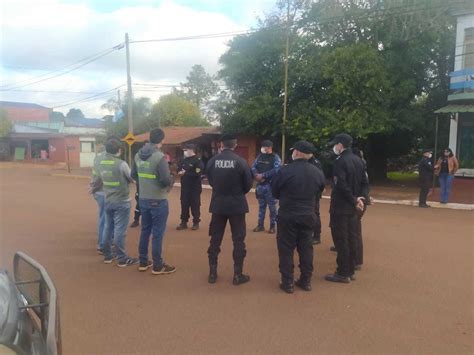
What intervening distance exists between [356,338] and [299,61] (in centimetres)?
1659

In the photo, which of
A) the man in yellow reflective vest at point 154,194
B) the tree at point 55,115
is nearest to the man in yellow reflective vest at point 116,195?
the man in yellow reflective vest at point 154,194

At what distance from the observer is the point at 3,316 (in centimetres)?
247

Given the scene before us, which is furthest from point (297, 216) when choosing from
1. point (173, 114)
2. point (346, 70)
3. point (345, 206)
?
point (173, 114)

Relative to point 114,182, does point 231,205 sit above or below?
below

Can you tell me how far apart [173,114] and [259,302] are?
3962cm

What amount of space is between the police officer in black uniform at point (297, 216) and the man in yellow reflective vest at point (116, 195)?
2.17m

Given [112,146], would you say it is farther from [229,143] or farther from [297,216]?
[297,216]

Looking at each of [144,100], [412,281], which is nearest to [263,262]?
[412,281]

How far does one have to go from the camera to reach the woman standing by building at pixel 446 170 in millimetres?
12664

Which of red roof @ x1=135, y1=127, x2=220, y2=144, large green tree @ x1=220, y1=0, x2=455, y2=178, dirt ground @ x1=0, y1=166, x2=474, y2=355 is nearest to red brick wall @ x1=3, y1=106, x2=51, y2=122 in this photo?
red roof @ x1=135, y1=127, x2=220, y2=144

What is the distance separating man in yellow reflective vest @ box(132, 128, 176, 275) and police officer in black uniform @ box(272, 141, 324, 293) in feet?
4.86

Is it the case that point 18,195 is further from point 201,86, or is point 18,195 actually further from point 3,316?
point 201,86

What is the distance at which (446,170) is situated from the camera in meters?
12.8

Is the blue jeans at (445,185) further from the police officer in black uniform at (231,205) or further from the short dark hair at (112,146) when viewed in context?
the short dark hair at (112,146)
